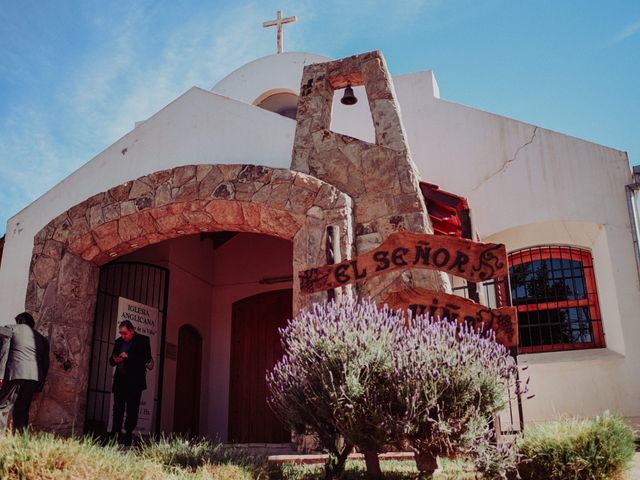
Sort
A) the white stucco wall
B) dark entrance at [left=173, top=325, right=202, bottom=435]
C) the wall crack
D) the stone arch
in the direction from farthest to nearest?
dark entrance at [left=173, top=325, right=202, bottom=435] → the wall crack → the white stucco wall → the stone arch

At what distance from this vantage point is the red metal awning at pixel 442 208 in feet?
26.1

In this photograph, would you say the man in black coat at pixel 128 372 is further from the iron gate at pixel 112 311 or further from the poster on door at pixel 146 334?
the iron gate at pixel 112 311

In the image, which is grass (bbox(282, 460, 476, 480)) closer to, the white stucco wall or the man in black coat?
the white stucco wall

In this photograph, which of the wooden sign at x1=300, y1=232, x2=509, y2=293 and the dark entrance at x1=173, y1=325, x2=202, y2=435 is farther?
the dark entrance at x1=173, y1=325, x2=202, y2=435

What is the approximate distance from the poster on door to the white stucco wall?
1.52m

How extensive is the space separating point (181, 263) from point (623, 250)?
7.27 m

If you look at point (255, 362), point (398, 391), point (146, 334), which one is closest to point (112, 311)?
point (146, 334)

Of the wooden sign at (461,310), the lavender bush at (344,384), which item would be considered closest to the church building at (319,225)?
the wooden sign at (461,310)

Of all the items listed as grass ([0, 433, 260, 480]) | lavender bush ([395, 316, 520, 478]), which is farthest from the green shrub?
grass ([0, 433, 260, 480])

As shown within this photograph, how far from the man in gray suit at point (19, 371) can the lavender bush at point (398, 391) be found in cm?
411

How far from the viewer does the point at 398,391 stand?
13.6 ft

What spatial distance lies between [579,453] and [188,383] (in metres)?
8.48

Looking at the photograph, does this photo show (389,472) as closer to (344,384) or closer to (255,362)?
(344,384)

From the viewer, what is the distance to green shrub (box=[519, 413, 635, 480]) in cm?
439
